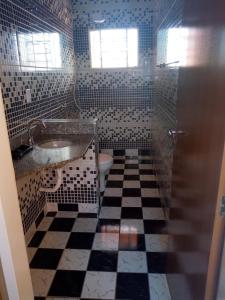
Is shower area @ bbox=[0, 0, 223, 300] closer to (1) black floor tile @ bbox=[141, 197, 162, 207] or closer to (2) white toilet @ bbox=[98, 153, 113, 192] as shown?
(1) black floor tile @ bbox=[141, 197, 162, 207]

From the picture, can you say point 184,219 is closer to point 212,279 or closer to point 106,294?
point 212,279

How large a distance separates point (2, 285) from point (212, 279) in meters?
0.67

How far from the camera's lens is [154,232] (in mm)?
2012

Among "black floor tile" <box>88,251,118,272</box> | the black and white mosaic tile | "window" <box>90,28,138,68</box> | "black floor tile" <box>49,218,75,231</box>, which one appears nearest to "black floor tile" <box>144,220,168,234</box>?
"black floor tile" <box>88,251,118,272</box>

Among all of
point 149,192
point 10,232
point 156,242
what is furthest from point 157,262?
point 10,232

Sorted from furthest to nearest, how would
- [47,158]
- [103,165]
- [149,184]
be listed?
[149,184] < [103,165] < [47,158]

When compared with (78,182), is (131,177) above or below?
below

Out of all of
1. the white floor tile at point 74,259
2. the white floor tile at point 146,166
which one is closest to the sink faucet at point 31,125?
the white floor tile at point 74,259

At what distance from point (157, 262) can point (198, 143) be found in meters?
1.12

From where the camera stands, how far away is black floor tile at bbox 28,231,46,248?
6.17 feet

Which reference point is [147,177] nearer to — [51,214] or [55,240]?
[51,214]

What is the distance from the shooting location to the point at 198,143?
931mm

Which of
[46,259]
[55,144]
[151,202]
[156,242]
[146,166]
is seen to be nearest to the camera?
[46,259]

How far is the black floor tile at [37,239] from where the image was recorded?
1.88 m
